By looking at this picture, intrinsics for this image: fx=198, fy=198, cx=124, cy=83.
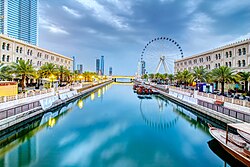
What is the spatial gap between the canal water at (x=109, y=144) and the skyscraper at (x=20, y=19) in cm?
11457

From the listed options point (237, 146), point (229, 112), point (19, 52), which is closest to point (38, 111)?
point (237, 146)

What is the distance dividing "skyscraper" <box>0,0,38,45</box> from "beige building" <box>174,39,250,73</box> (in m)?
109

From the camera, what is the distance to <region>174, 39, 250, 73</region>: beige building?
142 feet

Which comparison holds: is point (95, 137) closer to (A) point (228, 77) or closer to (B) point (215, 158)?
(B) point (215, 158)

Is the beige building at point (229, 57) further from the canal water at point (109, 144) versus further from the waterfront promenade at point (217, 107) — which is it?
the canal water at point (109, 144)

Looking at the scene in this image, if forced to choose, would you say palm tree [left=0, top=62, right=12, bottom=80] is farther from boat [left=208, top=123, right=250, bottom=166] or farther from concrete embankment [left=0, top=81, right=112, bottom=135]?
boat [left=208, top=123, right=250, bottom=166]

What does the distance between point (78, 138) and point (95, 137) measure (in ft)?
5.79

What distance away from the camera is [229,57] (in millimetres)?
49875

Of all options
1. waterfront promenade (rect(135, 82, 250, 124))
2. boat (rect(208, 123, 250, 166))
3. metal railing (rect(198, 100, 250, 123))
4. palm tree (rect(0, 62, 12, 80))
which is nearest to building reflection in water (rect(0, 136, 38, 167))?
boat (rect(208, 123, 250, 166))

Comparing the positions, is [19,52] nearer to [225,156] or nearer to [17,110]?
[17,110]

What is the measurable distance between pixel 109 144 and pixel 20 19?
14995 centimetres

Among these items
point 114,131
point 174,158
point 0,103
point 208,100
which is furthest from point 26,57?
point 174,158

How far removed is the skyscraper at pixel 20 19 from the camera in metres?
121

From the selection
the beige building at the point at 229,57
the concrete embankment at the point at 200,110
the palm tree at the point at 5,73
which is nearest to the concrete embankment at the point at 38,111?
the palm tree at the point at 5,73
